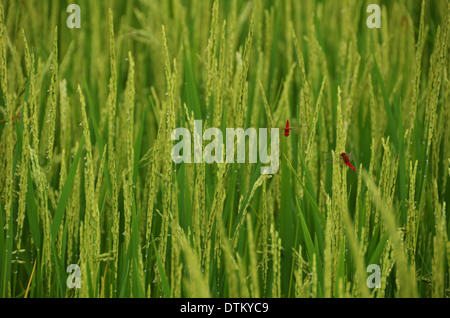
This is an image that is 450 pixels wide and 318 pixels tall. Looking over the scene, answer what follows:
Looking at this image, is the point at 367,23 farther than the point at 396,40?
No

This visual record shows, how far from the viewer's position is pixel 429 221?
1.27 metres

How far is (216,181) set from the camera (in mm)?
1094

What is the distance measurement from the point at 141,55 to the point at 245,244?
82cm

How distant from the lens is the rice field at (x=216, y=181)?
0.95 m

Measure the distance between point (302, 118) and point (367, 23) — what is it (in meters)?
0.64

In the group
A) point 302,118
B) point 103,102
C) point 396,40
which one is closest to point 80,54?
point 103,102

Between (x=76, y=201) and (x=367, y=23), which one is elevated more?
(x=367, y=23)

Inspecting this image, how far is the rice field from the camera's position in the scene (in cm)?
95

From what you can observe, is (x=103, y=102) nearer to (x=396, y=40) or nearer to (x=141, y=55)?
(x=141, y=55)
